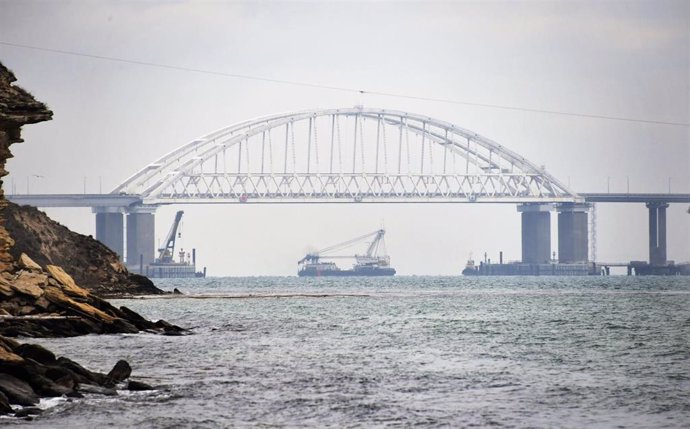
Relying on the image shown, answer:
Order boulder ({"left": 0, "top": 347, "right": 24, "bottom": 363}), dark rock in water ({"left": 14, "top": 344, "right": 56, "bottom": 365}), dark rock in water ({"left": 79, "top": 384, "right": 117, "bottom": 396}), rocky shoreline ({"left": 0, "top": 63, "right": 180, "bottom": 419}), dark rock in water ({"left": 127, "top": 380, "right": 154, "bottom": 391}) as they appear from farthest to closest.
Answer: dark rock in water ({"left": 127, "top": 380, "right": 154, "bottom": 391})
dark rock in water ({"left": 14, "top": 344, "right": 56, "bottom": 365})
dark rock in water ({"left": 79, "top": 384, "right": 117, "bottom": 396})
rocky shoreline ({"left": 0, "top": 63, "right": 180, "bottom": 419})
boulder ({"left": 0, "top": 347, "right": 24, "bottom": 363})

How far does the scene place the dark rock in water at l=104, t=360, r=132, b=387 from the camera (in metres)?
28.8

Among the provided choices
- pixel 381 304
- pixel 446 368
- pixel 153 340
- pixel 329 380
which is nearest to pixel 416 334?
pixel 153 340

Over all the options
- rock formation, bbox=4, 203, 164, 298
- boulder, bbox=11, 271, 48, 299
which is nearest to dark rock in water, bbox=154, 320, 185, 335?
boulder, bbox=11, 271, 48, 299

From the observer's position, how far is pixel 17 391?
25812 millimetres

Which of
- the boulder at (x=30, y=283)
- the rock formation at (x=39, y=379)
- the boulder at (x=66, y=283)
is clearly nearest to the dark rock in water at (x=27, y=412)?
the rock formation at (x=39, y=379)

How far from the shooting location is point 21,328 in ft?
129

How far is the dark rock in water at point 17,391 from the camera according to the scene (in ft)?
83.9

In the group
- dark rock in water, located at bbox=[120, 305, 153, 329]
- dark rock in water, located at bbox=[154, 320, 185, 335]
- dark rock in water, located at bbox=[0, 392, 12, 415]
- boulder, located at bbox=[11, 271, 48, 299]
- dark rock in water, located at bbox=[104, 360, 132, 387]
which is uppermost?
boulder, located at bbox=[11, 271, 48, 299]

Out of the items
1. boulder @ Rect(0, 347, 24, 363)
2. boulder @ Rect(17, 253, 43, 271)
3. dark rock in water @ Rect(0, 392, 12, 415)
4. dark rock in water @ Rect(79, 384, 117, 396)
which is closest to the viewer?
dark rock in water @ Rect(0, 392, 12, 415)

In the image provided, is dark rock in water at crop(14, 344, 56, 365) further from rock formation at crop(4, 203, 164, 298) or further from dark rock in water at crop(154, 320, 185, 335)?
rock formation at crop(4, 203, 164, 298)

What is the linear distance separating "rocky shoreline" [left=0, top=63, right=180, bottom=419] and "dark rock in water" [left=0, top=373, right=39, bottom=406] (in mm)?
18

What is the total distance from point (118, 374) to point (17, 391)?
394cm

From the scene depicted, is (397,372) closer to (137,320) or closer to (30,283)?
(137,320)

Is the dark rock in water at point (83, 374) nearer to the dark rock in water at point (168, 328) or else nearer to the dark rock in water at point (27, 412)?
the dark rock in water at point (27, 412)
